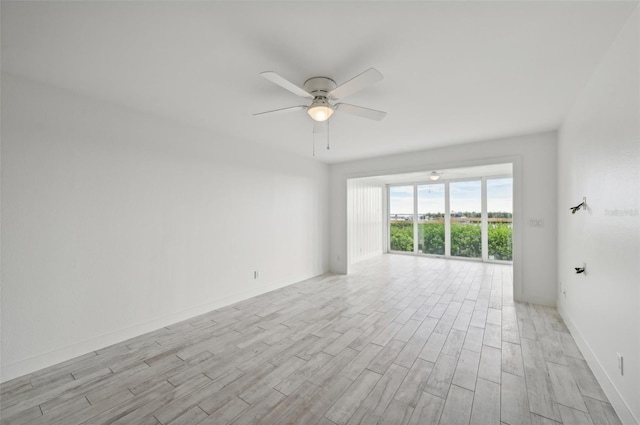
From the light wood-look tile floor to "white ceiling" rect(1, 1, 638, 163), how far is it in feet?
8.21

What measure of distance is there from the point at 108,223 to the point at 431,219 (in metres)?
7.54

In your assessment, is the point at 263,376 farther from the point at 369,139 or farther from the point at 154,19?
the point at 369,139

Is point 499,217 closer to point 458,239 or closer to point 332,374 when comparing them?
point 458,239

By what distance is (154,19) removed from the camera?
5.02 feet

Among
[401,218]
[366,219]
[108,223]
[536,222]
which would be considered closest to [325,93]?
[108,223]

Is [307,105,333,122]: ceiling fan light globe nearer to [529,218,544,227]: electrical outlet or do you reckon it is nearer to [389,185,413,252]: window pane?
[529,218,544,227]: electrical outlet

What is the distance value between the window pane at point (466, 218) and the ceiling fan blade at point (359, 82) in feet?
20.9

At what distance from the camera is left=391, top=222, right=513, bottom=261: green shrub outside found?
653 cm

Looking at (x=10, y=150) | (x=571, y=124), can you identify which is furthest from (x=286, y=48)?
(x=571, y=124)

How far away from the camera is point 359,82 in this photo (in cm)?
182

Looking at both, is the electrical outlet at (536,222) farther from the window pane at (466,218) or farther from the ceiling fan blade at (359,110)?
the window pane at (466,218)

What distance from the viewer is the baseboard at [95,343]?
2.10m

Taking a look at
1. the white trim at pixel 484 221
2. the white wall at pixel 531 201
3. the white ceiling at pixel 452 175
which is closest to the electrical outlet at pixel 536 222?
the white wall at pixel 531 201

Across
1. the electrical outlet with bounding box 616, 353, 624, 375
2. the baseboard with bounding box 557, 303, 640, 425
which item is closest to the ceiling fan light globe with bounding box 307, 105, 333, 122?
the electrical outlet with bounding box 616, 353, 624, 375
